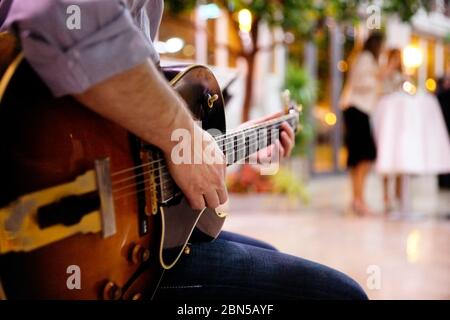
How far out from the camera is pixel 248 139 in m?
1.09

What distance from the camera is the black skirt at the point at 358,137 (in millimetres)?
3740

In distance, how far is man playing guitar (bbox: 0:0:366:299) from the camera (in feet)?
1.88

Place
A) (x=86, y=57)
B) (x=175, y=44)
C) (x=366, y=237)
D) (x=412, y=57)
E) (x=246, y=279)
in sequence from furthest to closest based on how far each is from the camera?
(x=175, y=44), (x=412, y=57), (x=366, y=237), (x=246, y=279), (x=86, y=57)

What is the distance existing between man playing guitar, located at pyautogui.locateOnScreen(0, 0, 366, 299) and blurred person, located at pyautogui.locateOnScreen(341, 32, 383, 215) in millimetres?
3028

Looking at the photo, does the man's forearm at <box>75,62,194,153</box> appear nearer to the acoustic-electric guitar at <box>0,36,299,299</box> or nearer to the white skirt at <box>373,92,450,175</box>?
the acoustic-electric guitar at <box>0,36,299,299</box>

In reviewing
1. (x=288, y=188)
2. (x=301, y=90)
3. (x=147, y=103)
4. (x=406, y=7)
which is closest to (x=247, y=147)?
(x=147, y=103)

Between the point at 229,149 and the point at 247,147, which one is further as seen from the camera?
the point at 247,147

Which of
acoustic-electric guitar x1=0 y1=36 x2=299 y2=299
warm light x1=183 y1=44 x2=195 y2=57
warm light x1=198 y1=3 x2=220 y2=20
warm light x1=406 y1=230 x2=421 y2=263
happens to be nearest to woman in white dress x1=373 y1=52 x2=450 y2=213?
warm light x1=406 y1=230 x2=421 y2=263

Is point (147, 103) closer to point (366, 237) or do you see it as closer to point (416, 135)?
point (366, 237)

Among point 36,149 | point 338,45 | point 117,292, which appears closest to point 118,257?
point 117,292

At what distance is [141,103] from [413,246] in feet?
8.53

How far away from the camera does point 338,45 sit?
7379 millimetres

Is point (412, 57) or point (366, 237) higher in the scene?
point (412, 57)
